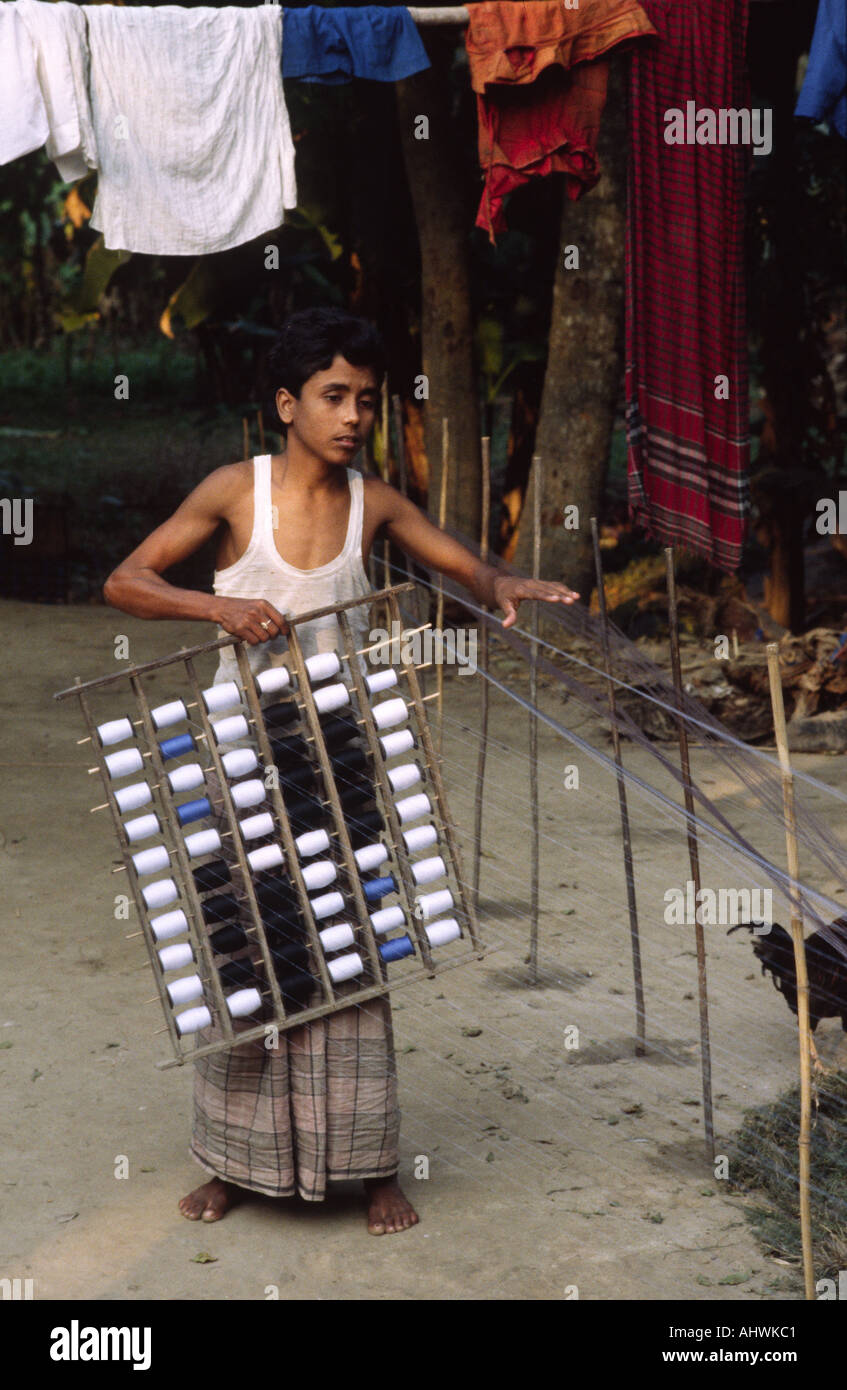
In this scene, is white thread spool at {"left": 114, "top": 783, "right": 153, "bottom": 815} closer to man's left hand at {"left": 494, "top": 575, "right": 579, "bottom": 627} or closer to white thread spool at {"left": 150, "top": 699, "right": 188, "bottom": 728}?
white thread spool at {"left": 150, "top": 699, "right": 188, "bottom": 728}

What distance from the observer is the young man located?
2760mm

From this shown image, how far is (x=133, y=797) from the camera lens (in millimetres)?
2695

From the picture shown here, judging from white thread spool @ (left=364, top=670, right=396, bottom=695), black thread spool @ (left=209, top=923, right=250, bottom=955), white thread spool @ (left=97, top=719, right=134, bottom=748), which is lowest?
black thread spool @ (left=209, top=923, right=250, bottom=955)

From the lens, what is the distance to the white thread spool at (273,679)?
270 cm

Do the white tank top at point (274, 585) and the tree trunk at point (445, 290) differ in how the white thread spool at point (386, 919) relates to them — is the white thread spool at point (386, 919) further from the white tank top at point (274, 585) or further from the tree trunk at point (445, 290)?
the tree trunk at point (445, 290)

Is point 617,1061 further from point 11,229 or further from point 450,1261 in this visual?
point 11,229

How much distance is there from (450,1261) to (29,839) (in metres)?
2.84

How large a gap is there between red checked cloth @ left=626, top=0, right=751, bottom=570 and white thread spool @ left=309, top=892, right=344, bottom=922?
217 centimetres

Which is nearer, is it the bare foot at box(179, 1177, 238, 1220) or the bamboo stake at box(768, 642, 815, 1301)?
the bamboo stake at box(768, 642, 815, 1301)

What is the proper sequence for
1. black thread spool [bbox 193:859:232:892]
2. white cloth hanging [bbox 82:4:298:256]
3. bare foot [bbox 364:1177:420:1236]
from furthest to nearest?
1. white cloth hanging [bbox 82:4:298:256]
2. bare foot [bbox 364:1177:420:1236]
3. black thread spool [bbox 193:859:232:892]

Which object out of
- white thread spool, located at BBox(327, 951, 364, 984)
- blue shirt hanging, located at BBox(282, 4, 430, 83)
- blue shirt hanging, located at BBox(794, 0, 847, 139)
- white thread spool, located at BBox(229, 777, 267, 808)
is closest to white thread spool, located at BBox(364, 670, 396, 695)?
white thread spool, located at BBox(229, 777, 267, 808)

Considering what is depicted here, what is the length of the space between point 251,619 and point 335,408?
444 millimetres

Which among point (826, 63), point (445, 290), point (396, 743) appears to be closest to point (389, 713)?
point (396, 743)

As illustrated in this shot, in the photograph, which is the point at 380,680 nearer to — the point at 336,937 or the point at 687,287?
the point at 336,937
